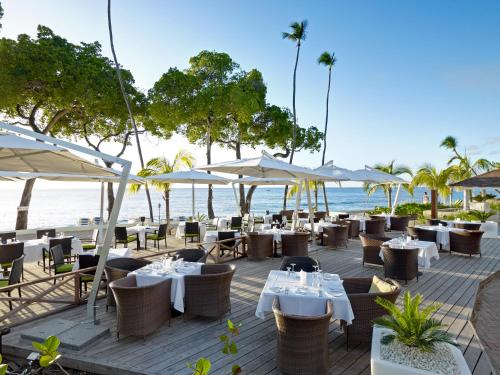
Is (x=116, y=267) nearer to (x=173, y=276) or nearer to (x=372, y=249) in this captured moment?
(x=173, y=276)

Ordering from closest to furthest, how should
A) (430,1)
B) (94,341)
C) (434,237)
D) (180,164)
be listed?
(94,341), (434,237), (430,1), (180,164)

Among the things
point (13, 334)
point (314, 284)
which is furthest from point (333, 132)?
point (13, 334)

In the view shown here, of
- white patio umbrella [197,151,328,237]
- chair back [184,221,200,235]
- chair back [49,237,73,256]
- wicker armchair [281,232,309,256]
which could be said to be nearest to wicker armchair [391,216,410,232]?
white patio umbrella [197,151,328,237]

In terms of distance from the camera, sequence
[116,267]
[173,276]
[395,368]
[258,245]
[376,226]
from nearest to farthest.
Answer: [395,368] < [173,276] < [116,267] < [258,245] < [376,226]

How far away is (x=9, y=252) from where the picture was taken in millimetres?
7754

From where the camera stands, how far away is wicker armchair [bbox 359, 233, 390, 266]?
8477mm

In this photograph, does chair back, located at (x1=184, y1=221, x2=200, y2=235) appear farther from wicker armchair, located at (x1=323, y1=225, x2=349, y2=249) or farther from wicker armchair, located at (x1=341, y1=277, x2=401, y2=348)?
wicker armchair, located at (x1=341, y1=277, x2=401, y2=348)

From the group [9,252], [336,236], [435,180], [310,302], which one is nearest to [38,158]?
[9,252]

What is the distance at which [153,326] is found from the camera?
15.0 feet

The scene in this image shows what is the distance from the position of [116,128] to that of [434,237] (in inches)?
594

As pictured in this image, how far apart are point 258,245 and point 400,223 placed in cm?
788

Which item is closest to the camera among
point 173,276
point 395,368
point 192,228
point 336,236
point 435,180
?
point 395,368

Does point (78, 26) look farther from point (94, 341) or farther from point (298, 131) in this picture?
point (94, 341)

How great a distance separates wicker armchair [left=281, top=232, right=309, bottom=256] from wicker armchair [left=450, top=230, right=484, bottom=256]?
4.51 metres
